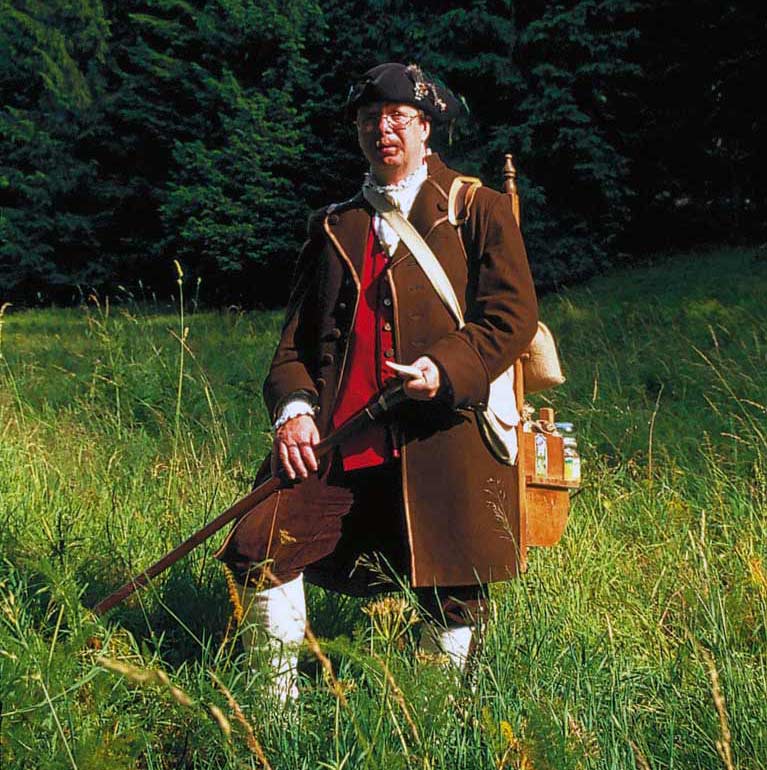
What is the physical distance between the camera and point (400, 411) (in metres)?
2.99

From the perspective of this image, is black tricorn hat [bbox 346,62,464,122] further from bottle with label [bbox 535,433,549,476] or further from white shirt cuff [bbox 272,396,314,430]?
bottle with label [bbox 535,433,549,476]

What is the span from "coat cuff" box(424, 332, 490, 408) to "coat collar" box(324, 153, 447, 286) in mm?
324

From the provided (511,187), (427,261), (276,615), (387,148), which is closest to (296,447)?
(276,615)

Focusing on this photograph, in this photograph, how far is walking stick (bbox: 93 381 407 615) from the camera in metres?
2.84

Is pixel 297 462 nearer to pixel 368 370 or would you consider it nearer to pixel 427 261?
pixel 368 370

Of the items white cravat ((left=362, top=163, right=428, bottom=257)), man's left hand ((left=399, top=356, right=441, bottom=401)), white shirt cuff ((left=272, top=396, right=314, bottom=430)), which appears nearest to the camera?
man's left hand ((left=399, top=356, right=441, bottom=401))

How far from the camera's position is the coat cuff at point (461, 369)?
2.78m

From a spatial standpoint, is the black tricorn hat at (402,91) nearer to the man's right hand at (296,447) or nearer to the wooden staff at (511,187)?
the wooden staff at (511,187)

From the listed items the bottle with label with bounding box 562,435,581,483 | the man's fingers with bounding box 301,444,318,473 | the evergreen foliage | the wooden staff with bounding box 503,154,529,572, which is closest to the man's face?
the wooden staff with bounding box 503,154,529,572

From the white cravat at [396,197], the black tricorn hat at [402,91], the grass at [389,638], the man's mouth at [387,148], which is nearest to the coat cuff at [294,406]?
the white cravat at [396,197]

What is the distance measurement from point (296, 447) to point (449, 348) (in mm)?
457

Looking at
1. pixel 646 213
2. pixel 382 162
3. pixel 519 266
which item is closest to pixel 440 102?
pixel 382 162

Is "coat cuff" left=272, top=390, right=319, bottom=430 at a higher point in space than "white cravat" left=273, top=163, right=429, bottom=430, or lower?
lower

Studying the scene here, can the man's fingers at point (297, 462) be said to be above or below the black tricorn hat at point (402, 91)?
below
